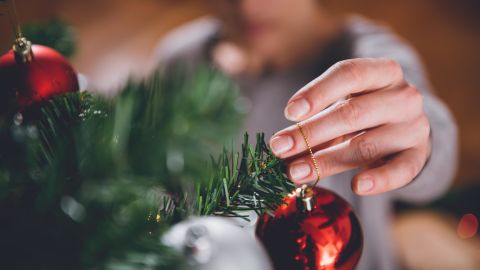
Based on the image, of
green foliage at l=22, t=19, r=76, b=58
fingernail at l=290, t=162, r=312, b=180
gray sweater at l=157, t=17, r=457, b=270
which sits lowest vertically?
gray sweater at l=157, t=17, r=457, b=270

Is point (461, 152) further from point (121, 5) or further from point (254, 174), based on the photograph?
point (121, 5)

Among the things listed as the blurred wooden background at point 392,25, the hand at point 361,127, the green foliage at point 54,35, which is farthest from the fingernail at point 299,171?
the blurred wooden background at point 392,25

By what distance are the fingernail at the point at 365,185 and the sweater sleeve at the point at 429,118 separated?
16cm

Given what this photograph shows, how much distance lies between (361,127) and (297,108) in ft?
0.25

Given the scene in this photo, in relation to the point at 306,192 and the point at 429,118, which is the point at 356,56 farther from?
the point at 306,192

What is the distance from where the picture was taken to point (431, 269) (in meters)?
1.18

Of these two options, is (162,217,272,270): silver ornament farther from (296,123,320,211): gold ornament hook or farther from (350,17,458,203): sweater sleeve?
(350,17,458,203): sweater sleeve

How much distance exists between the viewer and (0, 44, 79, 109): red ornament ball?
0.87ft

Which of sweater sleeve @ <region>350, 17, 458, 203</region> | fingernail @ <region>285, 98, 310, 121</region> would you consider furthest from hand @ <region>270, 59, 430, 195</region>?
sweater sleeve @ <region>350, 17, 458, 203</region>

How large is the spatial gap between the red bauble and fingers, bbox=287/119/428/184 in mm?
24

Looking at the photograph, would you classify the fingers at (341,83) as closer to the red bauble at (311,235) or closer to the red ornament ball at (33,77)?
the red bauble at (311,235)

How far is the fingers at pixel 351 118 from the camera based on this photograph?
11.0 inches

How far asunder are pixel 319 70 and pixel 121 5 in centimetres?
166

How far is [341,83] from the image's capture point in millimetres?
317
